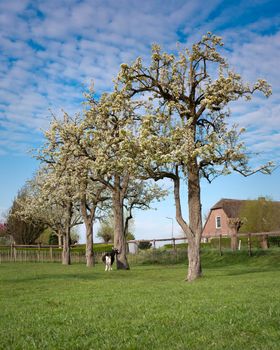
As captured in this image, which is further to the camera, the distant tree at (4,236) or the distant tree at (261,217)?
the distant tree at (4,236)

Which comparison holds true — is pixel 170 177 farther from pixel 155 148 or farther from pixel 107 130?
pixel 107 130

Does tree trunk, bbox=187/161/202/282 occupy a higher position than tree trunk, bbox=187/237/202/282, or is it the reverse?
tree trunk, bbox=187/161/202/282

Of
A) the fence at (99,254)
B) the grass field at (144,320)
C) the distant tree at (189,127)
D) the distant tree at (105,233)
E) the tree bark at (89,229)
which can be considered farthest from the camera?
the distant tree at (105,233)

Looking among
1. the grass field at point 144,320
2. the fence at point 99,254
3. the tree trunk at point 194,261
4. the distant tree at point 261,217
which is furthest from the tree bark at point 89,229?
the grass field at point 144,320

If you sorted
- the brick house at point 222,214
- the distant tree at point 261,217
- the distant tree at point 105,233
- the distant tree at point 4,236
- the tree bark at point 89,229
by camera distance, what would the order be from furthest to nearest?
the distant tree at point 105,233 < the distant tree at point 4,236 < the brick house at point 222,214 < the distant tree at point 261,217 < the tree bark at point 89,229

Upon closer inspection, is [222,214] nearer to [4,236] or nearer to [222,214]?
[222,214]

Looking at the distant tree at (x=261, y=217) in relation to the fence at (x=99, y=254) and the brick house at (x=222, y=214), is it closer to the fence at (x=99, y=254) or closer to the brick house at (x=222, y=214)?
the fence at (x=99, y=254)

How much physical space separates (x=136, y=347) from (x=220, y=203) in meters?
61.9

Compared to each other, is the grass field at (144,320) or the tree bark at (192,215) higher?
the tree bark at (192,215)

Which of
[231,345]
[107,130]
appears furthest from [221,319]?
[107,130]

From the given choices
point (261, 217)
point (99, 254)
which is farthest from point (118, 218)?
point (261, 217)

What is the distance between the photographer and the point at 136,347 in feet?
21.3

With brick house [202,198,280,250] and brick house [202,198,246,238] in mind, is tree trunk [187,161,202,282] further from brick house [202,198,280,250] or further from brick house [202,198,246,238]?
brick house [202,198,246,238]

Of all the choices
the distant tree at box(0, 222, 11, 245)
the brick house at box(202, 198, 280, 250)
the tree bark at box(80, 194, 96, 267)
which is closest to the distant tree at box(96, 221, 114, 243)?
the distant tree at box(0, 222, 11, 245)
